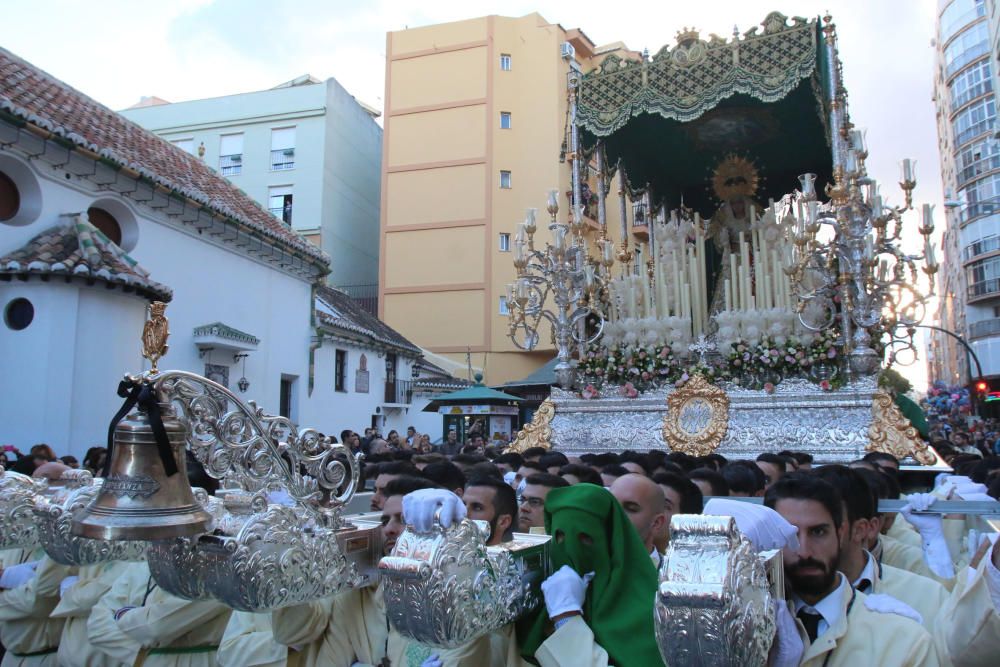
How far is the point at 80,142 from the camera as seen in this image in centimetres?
1123

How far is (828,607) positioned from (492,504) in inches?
62.1

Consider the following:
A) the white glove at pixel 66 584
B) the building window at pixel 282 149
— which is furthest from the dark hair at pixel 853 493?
the building window at pixel 282 149

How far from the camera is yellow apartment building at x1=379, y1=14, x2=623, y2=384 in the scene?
26.4 m

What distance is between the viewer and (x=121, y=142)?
45.5ft

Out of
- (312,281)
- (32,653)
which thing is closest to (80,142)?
(312,281)

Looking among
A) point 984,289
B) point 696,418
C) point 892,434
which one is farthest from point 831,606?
point 984,289

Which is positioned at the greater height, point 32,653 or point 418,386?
point 418,386

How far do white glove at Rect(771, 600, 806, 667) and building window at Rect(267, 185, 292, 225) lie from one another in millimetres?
26089

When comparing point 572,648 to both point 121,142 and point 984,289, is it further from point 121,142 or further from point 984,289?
point 984,289

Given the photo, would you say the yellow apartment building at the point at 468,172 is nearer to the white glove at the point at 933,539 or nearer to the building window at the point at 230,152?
the building window at the point at 230,152

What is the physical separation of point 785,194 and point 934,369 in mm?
69036

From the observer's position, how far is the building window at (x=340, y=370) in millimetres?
19547

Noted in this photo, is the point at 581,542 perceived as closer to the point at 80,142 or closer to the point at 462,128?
the point at 80,142

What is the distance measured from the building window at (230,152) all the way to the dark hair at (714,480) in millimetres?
24267
